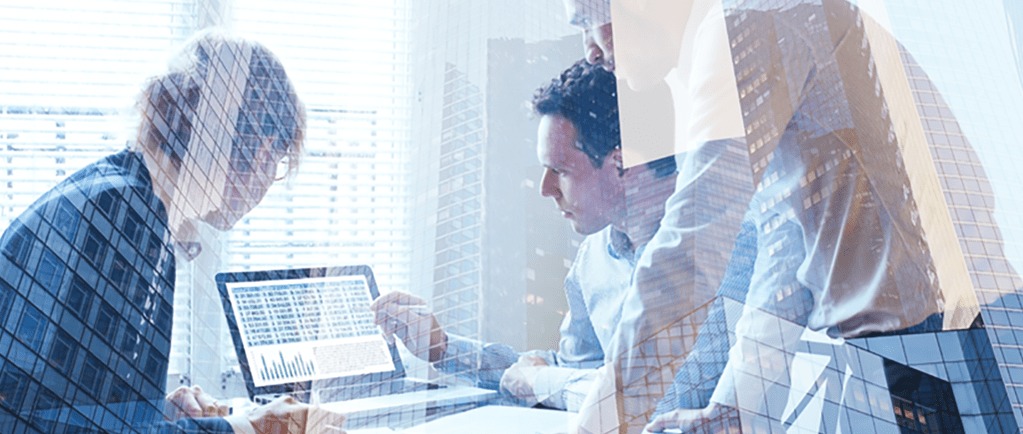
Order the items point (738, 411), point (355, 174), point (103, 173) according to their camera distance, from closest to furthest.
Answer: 1. point (738, 411)
2. point (103, 173)
3. point (355, 174)

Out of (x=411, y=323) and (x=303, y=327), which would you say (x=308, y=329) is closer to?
(x=303, y=327)

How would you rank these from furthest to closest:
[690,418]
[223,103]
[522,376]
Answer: [223,103]
[522,376]
[690,418]

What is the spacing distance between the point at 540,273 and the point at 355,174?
0.45m

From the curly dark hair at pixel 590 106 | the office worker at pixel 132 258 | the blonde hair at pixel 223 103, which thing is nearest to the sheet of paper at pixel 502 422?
the office worker at pixel 132 258

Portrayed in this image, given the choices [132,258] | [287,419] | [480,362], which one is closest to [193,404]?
[287,419]

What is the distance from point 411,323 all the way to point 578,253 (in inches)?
14.2

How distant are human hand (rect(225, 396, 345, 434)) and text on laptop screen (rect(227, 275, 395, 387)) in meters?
0.05

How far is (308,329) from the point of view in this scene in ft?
5.83

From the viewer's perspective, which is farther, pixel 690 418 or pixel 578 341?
pixel 578 341

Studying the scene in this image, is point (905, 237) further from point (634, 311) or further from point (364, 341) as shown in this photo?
point (364, 341)

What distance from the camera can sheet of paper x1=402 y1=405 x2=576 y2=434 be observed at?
1662mm

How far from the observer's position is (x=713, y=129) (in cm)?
176

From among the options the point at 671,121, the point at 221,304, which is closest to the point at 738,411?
the point at 671,121

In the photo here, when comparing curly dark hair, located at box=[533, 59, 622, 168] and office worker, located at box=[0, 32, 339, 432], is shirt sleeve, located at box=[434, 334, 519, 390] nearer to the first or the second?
office worker, located at box=[0, 32, 339, 432]
